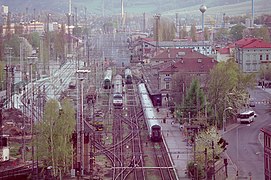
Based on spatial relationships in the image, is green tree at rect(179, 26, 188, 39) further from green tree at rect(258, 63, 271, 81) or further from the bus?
the bus

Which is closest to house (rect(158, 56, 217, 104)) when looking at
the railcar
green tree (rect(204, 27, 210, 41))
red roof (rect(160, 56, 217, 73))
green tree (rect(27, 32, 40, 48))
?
red roof (rect(160, 56, 217, 73))

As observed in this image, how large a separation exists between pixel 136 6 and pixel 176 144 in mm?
6239

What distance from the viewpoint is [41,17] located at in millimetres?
12883

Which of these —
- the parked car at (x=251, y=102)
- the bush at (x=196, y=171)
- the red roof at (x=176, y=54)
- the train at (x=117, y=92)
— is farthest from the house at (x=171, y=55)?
the bush at (x=196, y=171)

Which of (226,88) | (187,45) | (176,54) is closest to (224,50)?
(176,54)

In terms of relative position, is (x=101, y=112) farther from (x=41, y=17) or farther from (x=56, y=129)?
(x=41, y=17)

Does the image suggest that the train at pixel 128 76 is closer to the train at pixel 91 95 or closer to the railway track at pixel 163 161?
the train at pixel 91 95

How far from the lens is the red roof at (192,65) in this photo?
8854mm

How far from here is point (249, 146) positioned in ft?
20.7

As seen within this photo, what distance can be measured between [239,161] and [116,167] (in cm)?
113

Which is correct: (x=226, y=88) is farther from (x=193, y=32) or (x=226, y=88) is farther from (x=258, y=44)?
(x=193, y=32)

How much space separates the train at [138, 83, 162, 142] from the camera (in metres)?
6.79

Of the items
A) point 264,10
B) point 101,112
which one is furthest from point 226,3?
point 101,112

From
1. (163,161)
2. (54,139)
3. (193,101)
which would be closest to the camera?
(54,139)
